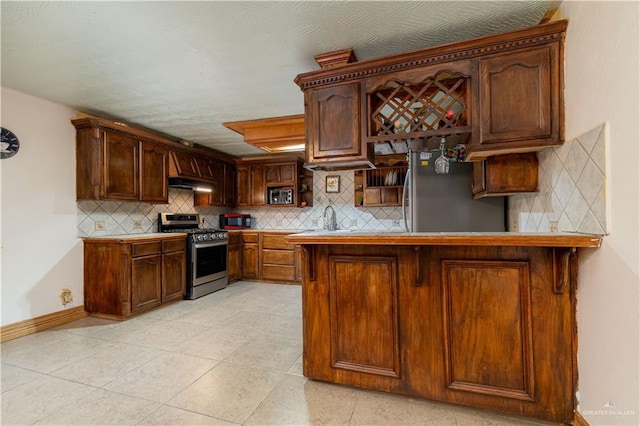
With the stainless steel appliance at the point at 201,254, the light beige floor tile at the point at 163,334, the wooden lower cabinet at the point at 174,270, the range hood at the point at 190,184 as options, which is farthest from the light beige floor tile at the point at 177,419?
the range hood at the point at 190,184

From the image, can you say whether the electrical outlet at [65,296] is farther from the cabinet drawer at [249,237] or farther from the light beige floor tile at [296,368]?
the light beige floor tile at [296,368]

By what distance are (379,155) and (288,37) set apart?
1295 millimetres

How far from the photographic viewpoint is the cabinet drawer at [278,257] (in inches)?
190

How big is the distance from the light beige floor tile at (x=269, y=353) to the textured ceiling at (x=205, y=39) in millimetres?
2372

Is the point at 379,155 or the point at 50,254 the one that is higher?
the point at 379,155

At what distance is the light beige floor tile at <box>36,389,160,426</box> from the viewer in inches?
60.4

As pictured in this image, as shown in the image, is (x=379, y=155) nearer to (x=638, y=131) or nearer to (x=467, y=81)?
(x=467, y=81)

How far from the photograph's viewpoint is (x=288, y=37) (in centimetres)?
189

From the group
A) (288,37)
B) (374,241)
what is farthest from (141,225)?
(374,241)

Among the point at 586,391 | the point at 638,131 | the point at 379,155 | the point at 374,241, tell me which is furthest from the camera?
the point at 379,155

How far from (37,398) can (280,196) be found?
3815 millimetres

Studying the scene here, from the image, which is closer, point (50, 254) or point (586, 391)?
point (586, 391)

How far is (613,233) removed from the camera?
1228 mm

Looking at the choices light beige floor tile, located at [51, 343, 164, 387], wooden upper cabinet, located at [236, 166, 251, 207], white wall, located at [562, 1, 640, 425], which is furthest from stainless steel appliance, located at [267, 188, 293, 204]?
white wall, located at [562, 1, 640, 425]
